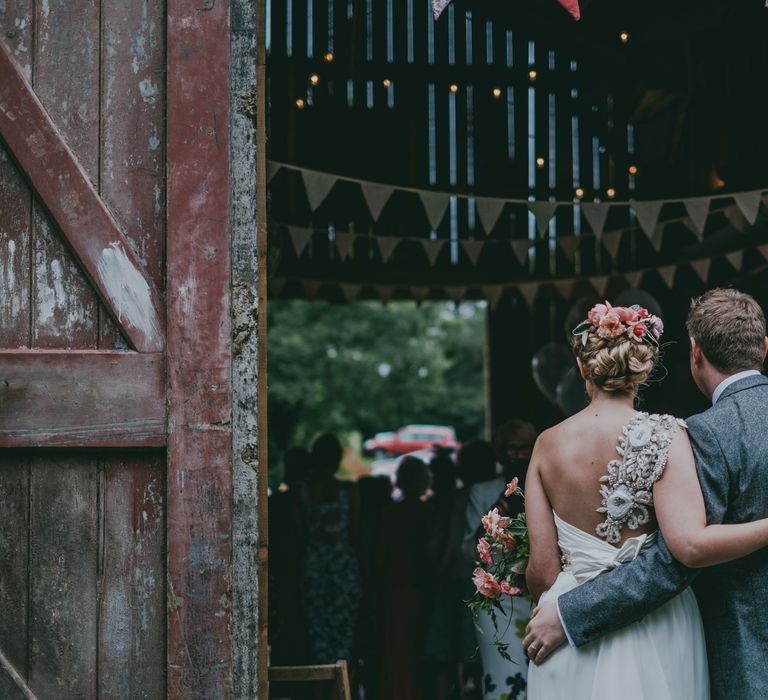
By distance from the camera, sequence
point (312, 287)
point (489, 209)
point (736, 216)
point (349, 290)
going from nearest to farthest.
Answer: point (489, 209)
point (736, 216)
point (312, 287)
point (349, 290)

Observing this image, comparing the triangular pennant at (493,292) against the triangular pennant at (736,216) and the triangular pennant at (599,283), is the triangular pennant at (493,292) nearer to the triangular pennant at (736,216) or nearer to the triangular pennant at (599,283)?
the triangular pennant at (599,283)

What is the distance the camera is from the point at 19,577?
2572 mm

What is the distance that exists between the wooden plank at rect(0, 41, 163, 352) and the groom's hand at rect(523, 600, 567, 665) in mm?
1513

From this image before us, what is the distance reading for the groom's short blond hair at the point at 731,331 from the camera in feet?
9.36

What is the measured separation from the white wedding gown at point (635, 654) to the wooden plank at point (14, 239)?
1834mm

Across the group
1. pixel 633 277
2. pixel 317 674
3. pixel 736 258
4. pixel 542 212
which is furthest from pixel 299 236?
pixel 317 674

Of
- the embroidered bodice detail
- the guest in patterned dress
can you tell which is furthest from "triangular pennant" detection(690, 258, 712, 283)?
the embroidered bodice detail

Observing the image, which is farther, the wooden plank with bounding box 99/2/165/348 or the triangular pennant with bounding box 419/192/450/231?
the triangular pennant with bounding box 419/192/450/231

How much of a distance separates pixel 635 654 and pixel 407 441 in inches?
1066

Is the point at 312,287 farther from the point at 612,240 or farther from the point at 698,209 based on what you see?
the point at 698,209

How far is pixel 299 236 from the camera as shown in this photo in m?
7.50

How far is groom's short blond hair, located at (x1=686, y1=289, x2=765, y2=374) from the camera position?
9.36 ft

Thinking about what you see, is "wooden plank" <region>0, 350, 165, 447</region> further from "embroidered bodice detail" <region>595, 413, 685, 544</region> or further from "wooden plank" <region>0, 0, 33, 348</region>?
"embroidered bodice detail" <region>595, 413, 685, 544</region>

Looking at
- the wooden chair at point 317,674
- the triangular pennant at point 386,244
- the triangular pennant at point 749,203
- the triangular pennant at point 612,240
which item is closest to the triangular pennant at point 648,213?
the triangular pennant at point 749,203
